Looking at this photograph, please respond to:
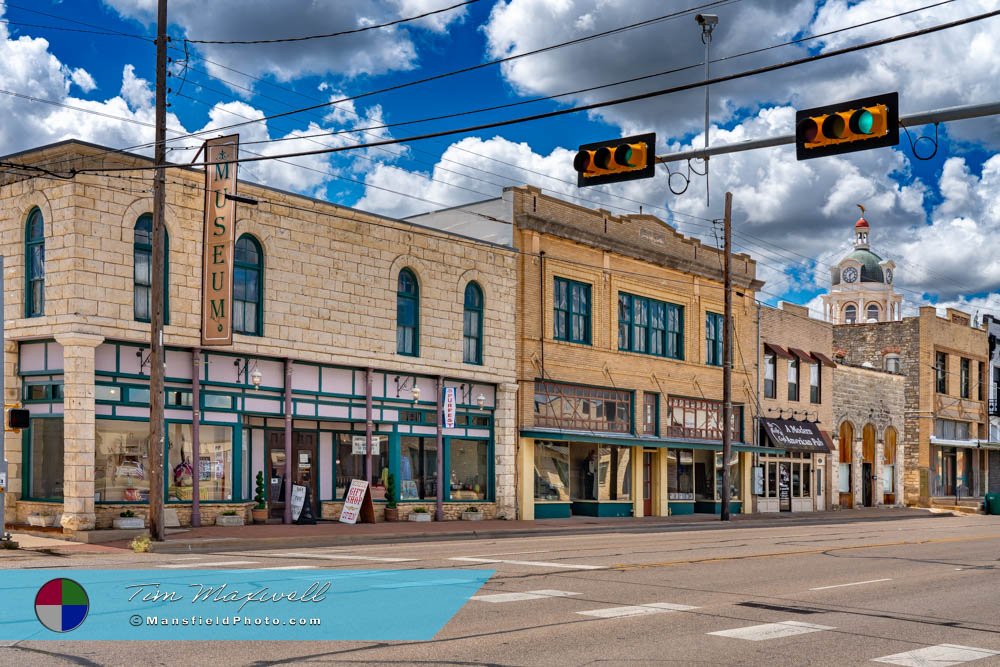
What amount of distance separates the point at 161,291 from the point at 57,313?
114 inches

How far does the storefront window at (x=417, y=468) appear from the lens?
30250 millimetres

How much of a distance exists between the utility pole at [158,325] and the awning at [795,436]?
2858cm

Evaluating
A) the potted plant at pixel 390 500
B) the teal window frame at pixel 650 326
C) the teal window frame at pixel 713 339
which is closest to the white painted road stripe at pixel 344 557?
the potted plant at pixel 390 500

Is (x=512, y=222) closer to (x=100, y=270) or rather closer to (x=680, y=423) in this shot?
(x=680, y=423)

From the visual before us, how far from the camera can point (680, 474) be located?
4056cm

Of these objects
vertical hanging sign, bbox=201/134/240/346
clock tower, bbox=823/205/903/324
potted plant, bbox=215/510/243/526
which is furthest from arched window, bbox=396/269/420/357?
clock tower, bbox=823/205/903/324

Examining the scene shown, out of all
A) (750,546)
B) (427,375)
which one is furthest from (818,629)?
(427,375)

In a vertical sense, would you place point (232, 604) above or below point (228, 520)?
above

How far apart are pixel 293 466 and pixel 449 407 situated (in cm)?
539

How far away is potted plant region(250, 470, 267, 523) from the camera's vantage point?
2605cm

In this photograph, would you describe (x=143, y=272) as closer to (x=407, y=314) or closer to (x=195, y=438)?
(x=195, y=438)

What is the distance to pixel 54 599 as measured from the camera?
468 inches

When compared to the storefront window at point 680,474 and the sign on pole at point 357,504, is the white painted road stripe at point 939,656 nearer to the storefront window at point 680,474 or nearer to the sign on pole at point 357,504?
the sign on pole at point 357,504

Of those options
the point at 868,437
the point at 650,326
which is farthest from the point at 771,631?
the point at 868,437
